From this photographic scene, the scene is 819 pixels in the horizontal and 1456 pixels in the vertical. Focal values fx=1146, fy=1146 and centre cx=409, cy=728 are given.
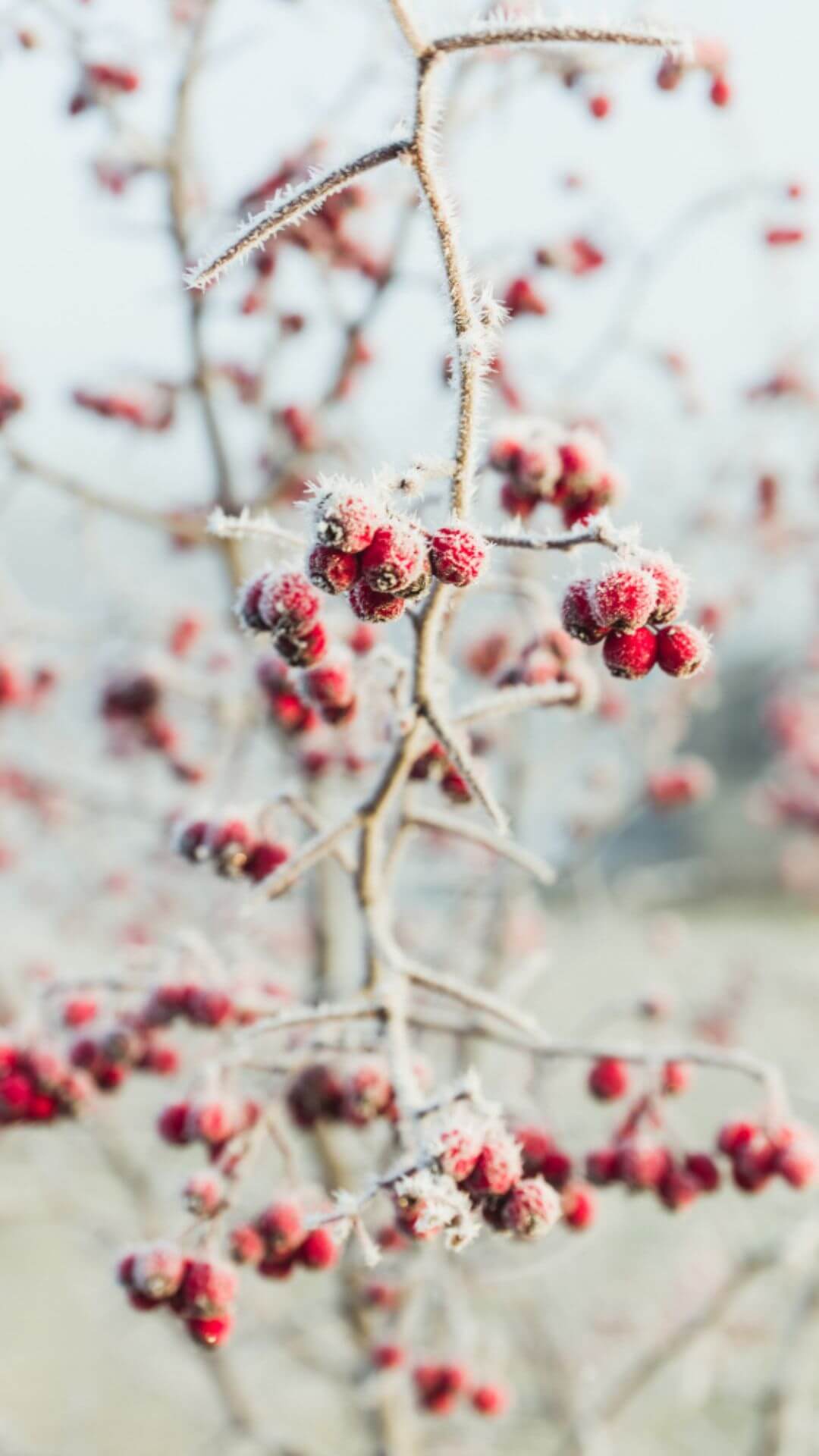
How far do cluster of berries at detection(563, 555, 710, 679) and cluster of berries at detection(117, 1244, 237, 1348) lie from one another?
2.76 ft

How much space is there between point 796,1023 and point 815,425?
5.57m

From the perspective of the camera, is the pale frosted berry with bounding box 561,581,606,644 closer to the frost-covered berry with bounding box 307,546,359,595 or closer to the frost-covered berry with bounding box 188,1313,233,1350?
the frost-covered berry with bounding box 307,546,359,595

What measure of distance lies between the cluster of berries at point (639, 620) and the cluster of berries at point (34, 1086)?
1.06 meters

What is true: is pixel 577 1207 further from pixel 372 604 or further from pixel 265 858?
pixel 372 604

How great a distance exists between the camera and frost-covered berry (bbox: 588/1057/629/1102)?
161cm

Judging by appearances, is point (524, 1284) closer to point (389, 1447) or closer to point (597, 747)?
point (389, 1447)

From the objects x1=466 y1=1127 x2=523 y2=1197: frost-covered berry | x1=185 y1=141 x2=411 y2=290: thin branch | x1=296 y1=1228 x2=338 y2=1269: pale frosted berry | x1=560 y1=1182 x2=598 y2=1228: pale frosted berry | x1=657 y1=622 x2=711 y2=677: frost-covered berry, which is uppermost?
x1=185 y1=141 x2=411 y2=290: thin branch

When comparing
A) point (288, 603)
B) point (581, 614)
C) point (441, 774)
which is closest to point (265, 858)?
point (441, 774)

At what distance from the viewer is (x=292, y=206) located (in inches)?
29.3

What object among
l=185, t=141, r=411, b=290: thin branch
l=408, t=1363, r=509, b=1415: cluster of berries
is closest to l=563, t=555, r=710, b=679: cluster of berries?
l=185, t=141, r=411, b=290: thin branch

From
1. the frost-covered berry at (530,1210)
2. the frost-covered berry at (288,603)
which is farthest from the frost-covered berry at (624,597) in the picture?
the frost-covered berry at (530,1210)

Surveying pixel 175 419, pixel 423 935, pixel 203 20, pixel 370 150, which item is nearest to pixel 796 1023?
pixel 423 935

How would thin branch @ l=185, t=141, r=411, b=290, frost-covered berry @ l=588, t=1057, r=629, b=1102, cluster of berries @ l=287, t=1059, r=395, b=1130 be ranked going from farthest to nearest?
frost-covered berry @ l=588, t=1057, r=629, b=1102
cluster of berries @ l=287, t=1059, r=395, b=1130
thin branch @ l=185, t=141, r=411, b=290

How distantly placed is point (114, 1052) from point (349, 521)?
3.59ft
